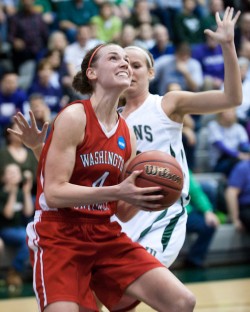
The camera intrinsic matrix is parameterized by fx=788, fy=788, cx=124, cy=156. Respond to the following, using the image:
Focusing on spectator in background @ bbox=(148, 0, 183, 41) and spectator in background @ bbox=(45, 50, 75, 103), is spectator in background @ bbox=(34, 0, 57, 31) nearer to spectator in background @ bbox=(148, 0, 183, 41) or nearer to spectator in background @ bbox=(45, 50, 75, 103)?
spectator in background @ bbox=(45, 50, 75, 103)

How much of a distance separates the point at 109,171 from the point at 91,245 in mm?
412

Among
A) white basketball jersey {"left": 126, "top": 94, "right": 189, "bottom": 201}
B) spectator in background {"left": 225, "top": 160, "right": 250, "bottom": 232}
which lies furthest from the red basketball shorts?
spectator in background {"left": 225, "top": 160, "right": 250, "bottom": 232}

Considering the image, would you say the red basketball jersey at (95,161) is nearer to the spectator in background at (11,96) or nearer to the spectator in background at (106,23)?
the spectator in background at (11,96)

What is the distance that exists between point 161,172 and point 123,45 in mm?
5079

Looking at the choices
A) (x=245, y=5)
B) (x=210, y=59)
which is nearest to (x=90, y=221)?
(x=210, y=59)

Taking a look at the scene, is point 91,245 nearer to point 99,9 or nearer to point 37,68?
point 37,68

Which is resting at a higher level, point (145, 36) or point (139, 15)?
point (139, 15)

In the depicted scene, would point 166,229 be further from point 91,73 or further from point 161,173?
point 91,73

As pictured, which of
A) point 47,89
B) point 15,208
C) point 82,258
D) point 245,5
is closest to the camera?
point 82,258

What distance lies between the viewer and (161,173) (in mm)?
4070

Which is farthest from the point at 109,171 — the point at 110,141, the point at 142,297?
the point at 142,297

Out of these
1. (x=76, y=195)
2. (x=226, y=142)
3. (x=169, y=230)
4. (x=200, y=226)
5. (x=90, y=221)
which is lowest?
(x=200, y=226)

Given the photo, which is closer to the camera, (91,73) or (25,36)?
(91,73)

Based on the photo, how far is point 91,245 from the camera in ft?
14.0
